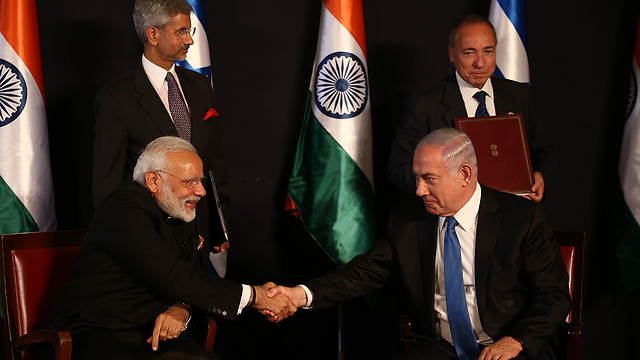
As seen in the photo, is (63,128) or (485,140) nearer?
(485,140)

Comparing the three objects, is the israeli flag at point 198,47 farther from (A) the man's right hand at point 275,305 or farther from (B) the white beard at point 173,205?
(A) the man's right hand at point 275,305

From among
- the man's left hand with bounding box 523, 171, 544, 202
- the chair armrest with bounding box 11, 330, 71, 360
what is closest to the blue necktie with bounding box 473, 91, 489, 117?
the man's left hand with bounding box 523, 171, 544, 202

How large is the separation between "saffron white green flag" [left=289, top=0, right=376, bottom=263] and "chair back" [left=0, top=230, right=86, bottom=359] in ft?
5.19

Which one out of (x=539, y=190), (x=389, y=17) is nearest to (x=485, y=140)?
(x=539, y=190)

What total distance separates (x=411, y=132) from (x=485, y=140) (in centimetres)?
47

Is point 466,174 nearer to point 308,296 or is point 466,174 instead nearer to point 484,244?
point 484,244

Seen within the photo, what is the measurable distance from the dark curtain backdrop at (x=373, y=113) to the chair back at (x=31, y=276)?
4.94ft

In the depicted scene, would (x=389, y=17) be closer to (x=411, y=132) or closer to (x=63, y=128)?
(x=411, y=132)

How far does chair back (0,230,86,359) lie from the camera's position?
3.06 m

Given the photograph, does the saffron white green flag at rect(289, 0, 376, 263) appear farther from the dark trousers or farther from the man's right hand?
the dark trousers

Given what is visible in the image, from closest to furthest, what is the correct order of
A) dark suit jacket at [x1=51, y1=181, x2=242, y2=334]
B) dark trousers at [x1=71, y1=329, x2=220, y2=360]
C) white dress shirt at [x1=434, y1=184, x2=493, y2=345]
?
dark trousers at [x1=71, y1=329, x2=220, y2=360] < dark suit jacket at [x1=51, y1=181, x2=242, y2=334] < white dress shirt at [x1=434, y1=184, x2=493, y2=345]

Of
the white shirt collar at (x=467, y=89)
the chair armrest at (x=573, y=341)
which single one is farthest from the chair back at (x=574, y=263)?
the white shirt collar at (x=467, y=89)

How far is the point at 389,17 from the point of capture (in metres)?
4.82

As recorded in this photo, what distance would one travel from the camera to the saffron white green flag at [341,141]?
427 cm
